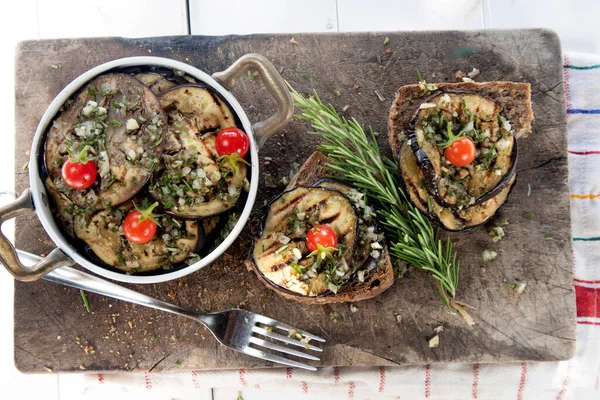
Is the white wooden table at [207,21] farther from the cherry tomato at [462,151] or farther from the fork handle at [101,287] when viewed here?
the cherry tomato at [462,151]

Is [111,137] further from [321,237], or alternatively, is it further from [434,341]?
[434,341]

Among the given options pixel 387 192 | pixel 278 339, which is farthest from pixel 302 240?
pixel 278 339

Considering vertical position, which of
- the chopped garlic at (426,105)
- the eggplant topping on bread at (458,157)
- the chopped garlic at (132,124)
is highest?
the chopped garlic at (426,105)

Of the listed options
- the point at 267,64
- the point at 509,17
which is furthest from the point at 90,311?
the point at 509,17

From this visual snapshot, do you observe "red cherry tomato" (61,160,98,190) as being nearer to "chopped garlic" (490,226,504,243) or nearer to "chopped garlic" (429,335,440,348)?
"chopped garlic" (429,335,440,348)

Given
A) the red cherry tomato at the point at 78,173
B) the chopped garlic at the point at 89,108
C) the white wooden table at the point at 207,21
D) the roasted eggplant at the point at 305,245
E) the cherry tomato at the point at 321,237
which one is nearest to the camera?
the red cherry tomato at the point at 78,173

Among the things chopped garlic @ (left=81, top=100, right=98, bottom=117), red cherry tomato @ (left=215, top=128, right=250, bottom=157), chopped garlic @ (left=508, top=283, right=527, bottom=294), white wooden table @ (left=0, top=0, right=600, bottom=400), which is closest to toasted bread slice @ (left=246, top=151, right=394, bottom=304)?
red cherry tomato @ (left=215, top=128, right=250, bottom=157)

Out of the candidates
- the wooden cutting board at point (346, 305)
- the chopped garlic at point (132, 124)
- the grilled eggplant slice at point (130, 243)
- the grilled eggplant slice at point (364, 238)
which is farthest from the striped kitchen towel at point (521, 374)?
the chopped garlic at point (132, 124)

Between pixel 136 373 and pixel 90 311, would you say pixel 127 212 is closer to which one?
pixel 90 311
